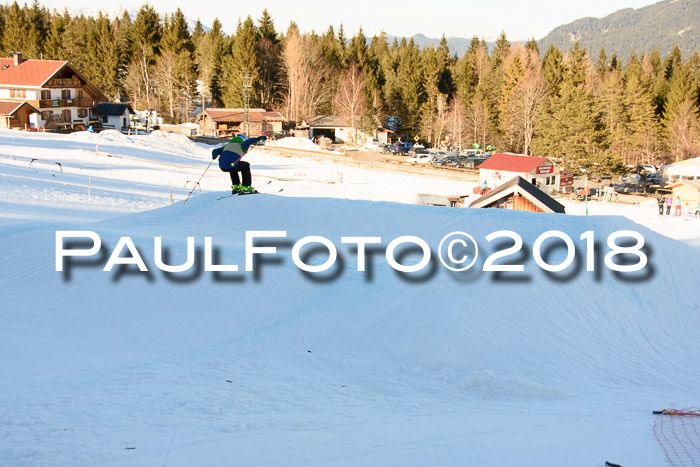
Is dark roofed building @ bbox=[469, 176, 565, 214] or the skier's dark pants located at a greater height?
the skier's dark pants

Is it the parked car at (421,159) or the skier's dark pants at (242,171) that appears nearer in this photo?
the skier's dark pants at (242,171)

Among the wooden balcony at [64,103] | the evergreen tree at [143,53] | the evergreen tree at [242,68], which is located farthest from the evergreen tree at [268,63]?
the wooden balcony at [64,103]

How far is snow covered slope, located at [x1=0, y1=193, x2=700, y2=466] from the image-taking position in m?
5.24

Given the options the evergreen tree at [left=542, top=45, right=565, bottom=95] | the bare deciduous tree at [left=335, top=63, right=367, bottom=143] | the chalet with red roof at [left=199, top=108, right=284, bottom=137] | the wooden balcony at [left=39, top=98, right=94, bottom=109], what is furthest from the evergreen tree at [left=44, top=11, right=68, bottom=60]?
the evergreen tree at [left=542, top=45, right=565, bottom=95]

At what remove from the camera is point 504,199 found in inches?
Result: 920

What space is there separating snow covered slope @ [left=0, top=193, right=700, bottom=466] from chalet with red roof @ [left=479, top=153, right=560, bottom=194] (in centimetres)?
2364

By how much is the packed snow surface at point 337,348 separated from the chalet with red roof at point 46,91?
40032 millimetres

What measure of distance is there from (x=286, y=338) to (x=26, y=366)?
9.58ft

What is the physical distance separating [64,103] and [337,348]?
4918 centimetres

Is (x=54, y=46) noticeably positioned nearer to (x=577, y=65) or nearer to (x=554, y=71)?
(x=554, y=71)

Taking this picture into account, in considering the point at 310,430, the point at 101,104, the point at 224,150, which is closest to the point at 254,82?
the point at 101,104

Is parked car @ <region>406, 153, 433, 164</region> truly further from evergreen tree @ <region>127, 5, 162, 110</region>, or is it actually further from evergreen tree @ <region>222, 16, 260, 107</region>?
evergreen tree @ <region>127, 5, 162, 110</region>

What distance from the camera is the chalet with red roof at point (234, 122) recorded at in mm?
61062

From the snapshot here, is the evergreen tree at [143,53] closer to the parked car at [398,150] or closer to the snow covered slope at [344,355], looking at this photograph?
the parked car at [398,150]
